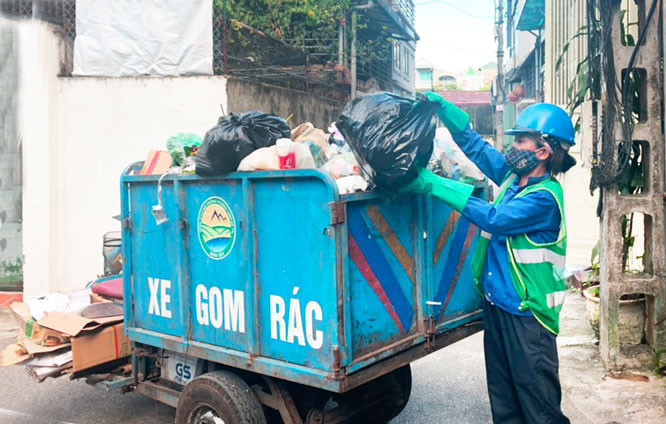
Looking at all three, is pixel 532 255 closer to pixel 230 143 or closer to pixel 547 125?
pixel 547 125

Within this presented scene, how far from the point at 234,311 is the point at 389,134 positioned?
129 centimetres

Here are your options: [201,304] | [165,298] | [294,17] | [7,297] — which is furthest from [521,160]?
[294,17]

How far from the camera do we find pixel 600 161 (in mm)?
5270

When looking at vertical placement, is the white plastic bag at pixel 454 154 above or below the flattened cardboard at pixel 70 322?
above

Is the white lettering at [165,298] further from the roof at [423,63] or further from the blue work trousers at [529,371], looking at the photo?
the roof at [423,63]

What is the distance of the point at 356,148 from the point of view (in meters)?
3.21

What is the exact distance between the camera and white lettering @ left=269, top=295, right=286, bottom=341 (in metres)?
3.22

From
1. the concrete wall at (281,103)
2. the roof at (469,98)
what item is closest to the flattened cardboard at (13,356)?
the concrete wall at (281,103)

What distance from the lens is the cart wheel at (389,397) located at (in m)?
4.05

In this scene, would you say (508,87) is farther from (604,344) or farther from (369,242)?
(369,242)

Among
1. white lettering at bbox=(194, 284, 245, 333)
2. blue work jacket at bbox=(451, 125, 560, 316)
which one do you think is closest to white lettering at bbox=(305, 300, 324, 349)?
white lettering at bbox=(194, 284, 245, 333)

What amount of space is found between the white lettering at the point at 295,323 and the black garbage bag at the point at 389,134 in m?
0.74

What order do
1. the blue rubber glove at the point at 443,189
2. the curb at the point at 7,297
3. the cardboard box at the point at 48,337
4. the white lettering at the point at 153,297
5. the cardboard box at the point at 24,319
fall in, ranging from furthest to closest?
1. the curb at the point at 7,297
2. the cardboard box at the point at 24,319
3. the cardboard box at the point at 48,337
4. the white lettering at the point at 153,297
5. the blue rubber glove at the point at 443,189

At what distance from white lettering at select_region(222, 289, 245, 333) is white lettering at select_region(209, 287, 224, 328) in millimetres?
46
